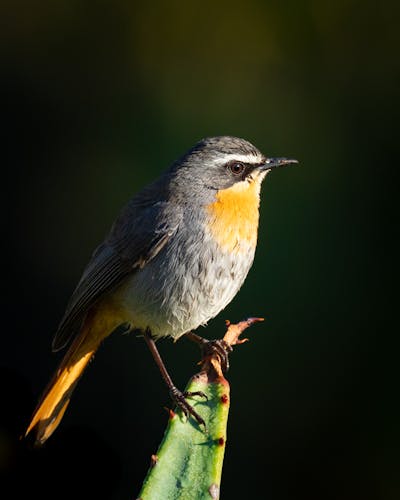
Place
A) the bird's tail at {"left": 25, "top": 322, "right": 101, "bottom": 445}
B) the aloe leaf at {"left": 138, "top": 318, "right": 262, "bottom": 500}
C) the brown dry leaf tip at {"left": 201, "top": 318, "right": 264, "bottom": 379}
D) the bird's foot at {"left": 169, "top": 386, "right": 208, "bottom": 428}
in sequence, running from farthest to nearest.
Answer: the bird's tail at {"left": 25, "top": 322, "right": 101, "bottom": 445} → the brown dry leaf tip at {"left": 201, "top": 318, "right": 264, "bottom": 379} → the bird's foot at {"left": 169, "top": 386, "right": 208, "bottom": 428} → the aloe leaf at {"left": 138, "top": 318, "right": 262, "bottom": 500}

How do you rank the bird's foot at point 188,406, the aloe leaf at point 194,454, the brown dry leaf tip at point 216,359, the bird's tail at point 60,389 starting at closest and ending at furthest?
the aloe leaf at point 194,454 < the bird's foot at point 188,406 < the brown dry leaf tip at point 216,359 < the bird's tail at point 60,389

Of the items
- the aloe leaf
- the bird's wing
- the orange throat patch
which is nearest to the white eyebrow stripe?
the orange throat patch

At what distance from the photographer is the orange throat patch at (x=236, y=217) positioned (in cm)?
433

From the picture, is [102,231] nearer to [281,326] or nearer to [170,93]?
[170,93]

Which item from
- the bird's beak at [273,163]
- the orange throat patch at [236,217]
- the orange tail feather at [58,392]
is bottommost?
the orange tail feather at [58,392]

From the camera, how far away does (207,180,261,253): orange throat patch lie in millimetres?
4328

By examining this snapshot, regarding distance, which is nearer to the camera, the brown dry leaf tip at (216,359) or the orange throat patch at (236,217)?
the brown dry leaf tip at (216,359)

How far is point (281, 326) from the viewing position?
5.56m

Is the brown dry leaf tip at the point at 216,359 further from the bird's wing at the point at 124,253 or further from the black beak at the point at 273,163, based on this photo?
the black beak at the point at 273,163

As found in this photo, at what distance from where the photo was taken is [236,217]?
438 cm

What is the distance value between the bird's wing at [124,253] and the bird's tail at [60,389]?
0.09 m

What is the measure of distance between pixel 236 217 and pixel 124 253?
642 millimetres

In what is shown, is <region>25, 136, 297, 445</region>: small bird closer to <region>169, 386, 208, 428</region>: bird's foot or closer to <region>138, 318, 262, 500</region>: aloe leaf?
<region>169, 386, 208, 428</region>: bird's foot

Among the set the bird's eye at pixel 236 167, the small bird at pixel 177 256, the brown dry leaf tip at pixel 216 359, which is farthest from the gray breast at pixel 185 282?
the brown dry leaf tip at pixel 216 359
